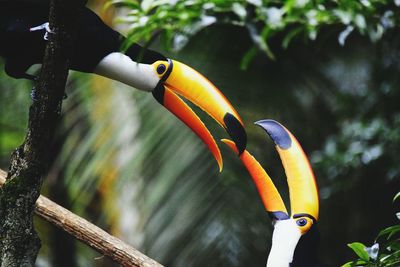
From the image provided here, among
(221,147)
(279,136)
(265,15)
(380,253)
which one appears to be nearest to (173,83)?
(279,136)

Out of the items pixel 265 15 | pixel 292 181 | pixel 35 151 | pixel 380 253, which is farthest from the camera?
pixel 265 15

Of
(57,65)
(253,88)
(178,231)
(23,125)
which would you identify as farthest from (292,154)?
(23,125)

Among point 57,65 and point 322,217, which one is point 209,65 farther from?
point 57,65

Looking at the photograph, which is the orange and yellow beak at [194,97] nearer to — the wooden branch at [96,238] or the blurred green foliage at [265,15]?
the wooden branch at [96,238]

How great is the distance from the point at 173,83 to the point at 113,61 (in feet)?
0.64

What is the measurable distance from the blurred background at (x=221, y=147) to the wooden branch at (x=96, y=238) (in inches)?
48.3

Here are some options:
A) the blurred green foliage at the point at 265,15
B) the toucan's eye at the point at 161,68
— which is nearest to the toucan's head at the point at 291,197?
the toucan's eye at the point at 161,68

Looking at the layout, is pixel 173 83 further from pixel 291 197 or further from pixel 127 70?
pixel 291 197

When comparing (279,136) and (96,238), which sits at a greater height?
(279,136)

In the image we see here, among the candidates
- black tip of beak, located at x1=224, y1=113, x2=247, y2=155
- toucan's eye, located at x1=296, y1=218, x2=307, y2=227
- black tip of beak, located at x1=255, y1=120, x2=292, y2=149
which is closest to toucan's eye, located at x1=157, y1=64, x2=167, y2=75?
black tip of beak, located at x1=224, y1=113, x2=247, y2=155

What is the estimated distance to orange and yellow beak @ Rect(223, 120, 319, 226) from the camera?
263 cm

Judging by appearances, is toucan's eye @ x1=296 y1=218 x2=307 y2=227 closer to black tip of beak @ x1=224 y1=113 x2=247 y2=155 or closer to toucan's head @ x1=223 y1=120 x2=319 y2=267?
toucan's head @ x1=223 y1=120 x2=319 y2=267

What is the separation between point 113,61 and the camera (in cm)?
260

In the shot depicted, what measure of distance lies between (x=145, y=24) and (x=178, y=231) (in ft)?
4.30
